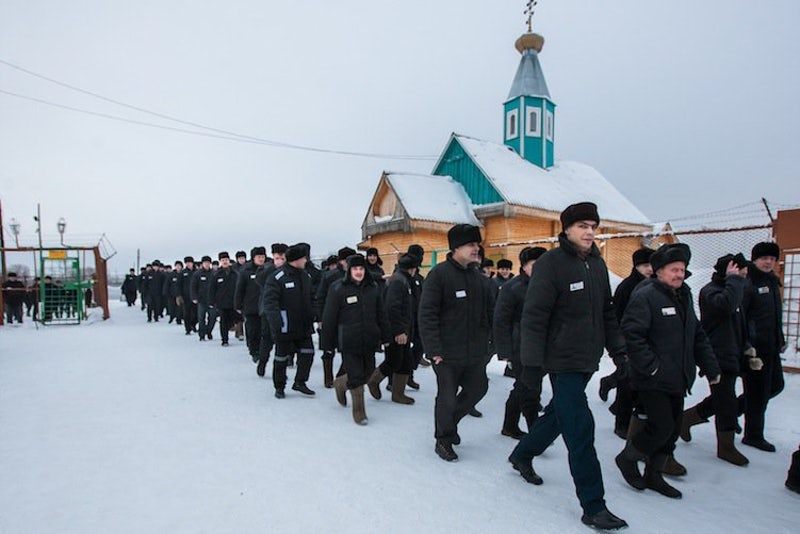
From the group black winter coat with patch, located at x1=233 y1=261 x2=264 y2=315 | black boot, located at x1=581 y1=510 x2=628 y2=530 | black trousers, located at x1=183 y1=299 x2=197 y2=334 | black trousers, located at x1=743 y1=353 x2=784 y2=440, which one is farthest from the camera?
black trousers, located at x1=183 y1=299 x2=197 y2=334

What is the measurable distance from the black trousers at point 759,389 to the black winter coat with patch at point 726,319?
0.26 m

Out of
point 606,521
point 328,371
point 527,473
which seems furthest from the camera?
point 328,371

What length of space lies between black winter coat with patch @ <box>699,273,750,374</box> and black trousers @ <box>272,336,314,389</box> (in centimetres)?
452

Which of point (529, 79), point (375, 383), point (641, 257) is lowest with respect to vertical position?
point (375, 383)

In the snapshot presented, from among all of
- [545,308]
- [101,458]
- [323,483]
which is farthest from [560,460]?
[101,458]

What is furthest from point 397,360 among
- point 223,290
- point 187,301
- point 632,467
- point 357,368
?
point 187,301

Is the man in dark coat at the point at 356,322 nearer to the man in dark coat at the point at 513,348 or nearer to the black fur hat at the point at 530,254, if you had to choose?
the man in dark coat at the point at 513,348

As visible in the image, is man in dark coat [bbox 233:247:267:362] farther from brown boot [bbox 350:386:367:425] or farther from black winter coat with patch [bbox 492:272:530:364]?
black winter coat with patch [bbox 492:272:530:364]

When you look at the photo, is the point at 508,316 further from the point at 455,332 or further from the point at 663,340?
the point at 663,340

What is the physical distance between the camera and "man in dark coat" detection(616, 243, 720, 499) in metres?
3.46

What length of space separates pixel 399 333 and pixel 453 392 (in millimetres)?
1671

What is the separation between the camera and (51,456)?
13.4 feet

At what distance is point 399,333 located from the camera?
18.9 feet

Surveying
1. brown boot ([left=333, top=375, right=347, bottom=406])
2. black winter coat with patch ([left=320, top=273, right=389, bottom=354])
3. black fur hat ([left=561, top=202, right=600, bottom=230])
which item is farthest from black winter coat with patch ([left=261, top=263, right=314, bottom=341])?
black fur hat ([left=561, top=202, right=600, bottom=230])
